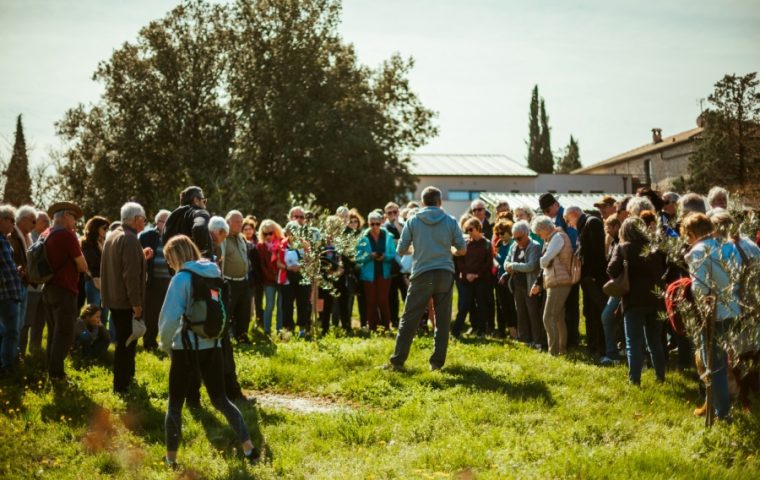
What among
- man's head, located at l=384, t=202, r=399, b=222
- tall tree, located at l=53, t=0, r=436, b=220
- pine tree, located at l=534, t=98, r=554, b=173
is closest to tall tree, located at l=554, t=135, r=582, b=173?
pine tree, located at l=534, t=98, r=554, b=173

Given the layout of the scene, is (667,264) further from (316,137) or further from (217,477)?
(316,137)

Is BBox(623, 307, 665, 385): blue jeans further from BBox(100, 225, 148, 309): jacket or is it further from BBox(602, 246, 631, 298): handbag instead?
BBox(100, 225, 148, 309): jacket

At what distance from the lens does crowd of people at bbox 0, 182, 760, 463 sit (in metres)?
6.86

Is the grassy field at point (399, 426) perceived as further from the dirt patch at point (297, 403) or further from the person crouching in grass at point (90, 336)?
the person crouching in grass at point (90, 336)

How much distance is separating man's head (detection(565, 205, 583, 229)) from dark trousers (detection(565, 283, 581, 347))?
0.96 metres

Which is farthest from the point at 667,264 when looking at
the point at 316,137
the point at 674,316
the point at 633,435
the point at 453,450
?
the point at 316,137

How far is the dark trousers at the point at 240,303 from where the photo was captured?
37.2 feet

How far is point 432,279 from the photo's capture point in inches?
372

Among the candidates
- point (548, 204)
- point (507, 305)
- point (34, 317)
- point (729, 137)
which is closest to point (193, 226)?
point (34, 317)

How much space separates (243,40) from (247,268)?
26613mm

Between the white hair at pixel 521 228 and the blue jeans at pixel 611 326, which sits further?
the white hair at pixel 521 228

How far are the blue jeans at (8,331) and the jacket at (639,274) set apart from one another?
25.7 ft

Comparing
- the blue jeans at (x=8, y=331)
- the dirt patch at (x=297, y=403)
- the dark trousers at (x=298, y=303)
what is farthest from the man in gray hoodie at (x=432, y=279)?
the blue jeans at (x=8, y=331)

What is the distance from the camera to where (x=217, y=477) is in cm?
604
